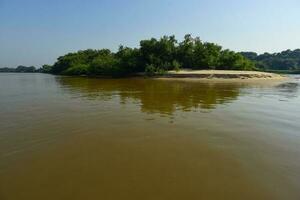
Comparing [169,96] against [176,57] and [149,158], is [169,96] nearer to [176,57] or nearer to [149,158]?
[149,158]

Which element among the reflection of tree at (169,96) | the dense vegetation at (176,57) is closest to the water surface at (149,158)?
the reflection of tree at (169,96)

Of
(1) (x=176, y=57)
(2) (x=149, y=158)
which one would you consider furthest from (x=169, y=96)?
(1) (x=176, y=57)

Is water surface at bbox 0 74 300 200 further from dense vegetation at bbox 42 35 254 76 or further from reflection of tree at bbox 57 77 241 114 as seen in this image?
dense vegetation at bbox 42 35 254 76

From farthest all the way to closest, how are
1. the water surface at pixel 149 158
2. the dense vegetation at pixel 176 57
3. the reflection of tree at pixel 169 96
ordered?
the dense vegetation at pixel 176 57 < the reflection of tree at pixel 169 96 < the water surface at pixel 149 158

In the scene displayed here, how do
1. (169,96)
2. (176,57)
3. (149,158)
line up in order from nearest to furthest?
(149,158), (169,96), (176,57)

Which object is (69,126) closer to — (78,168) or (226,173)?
(78,168)

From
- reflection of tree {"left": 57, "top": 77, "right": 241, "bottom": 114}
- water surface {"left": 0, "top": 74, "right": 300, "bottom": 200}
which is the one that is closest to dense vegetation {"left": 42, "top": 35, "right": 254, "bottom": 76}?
reflection of tree {"left": 57, "top": 77, "right": 241, "bottom": 114}

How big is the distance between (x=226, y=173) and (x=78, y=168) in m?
2.50

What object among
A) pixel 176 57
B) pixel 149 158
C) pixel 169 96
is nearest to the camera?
pixel 149 158

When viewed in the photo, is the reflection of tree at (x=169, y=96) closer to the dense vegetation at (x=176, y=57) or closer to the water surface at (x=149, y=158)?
the water surface at (x=149, y=158)

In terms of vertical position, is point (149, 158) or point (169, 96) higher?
point (149, 158)

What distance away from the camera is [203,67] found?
48.2 meters

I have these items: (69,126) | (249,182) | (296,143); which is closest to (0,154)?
(69,126)

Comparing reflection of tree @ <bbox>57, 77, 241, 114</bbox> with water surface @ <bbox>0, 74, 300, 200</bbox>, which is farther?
reflection of tree @ <bbox>57, 77, 241, 114</bbox>
